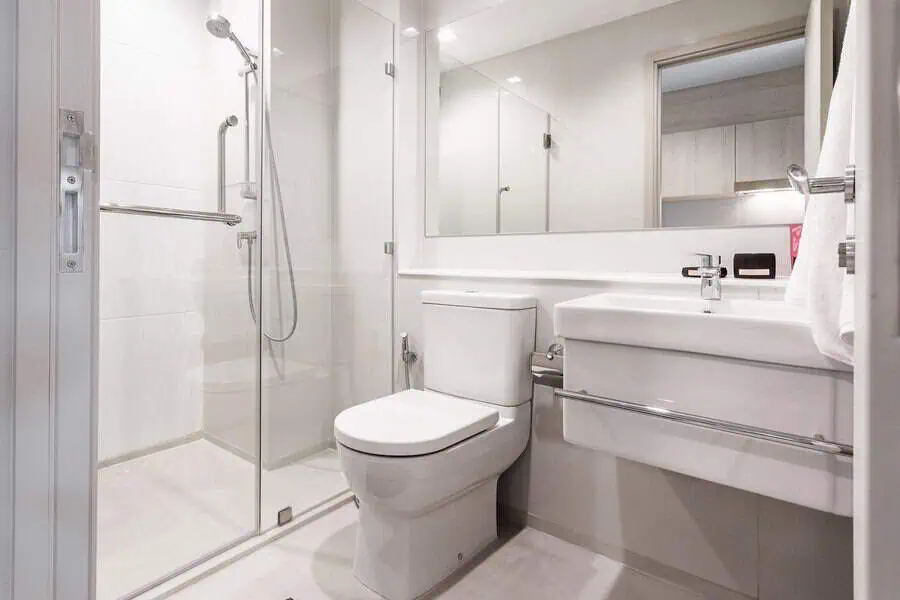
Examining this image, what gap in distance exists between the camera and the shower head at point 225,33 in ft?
5.94

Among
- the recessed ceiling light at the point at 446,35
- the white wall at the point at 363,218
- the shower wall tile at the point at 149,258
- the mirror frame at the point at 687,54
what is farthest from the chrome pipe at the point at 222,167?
the mirror frame at the point at 687,54

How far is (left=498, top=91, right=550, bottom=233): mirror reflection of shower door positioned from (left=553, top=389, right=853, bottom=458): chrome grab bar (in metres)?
0.84

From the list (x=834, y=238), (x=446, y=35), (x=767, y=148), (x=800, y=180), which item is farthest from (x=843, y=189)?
(x=446, y=35)

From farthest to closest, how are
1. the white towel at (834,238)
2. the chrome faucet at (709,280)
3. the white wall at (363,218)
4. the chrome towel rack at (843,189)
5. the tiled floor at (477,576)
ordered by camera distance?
the white wall at (363,218) < the tiled floor at (477,576) < the chrome faucet at (709,280) < the white towel at (834,238) < the chrome towel rack at (843,189)

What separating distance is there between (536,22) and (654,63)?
499 millimetres

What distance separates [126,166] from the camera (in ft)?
6.16

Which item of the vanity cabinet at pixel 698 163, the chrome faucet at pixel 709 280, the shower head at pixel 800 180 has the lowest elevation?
the chrome faucet at pixel 709 280

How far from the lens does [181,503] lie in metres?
1.70

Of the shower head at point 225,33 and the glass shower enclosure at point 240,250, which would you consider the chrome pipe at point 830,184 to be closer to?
the glass shower enclosure at point 240,250

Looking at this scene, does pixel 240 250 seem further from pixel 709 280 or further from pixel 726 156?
pixel 726 156

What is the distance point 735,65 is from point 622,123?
0.35 metres

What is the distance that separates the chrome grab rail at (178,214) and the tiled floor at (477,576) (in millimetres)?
1153

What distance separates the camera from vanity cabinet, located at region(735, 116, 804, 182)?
137 cm

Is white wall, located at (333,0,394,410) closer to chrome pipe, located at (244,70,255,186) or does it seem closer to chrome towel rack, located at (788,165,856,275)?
chrome pipe, located at (244,70,255,186)
